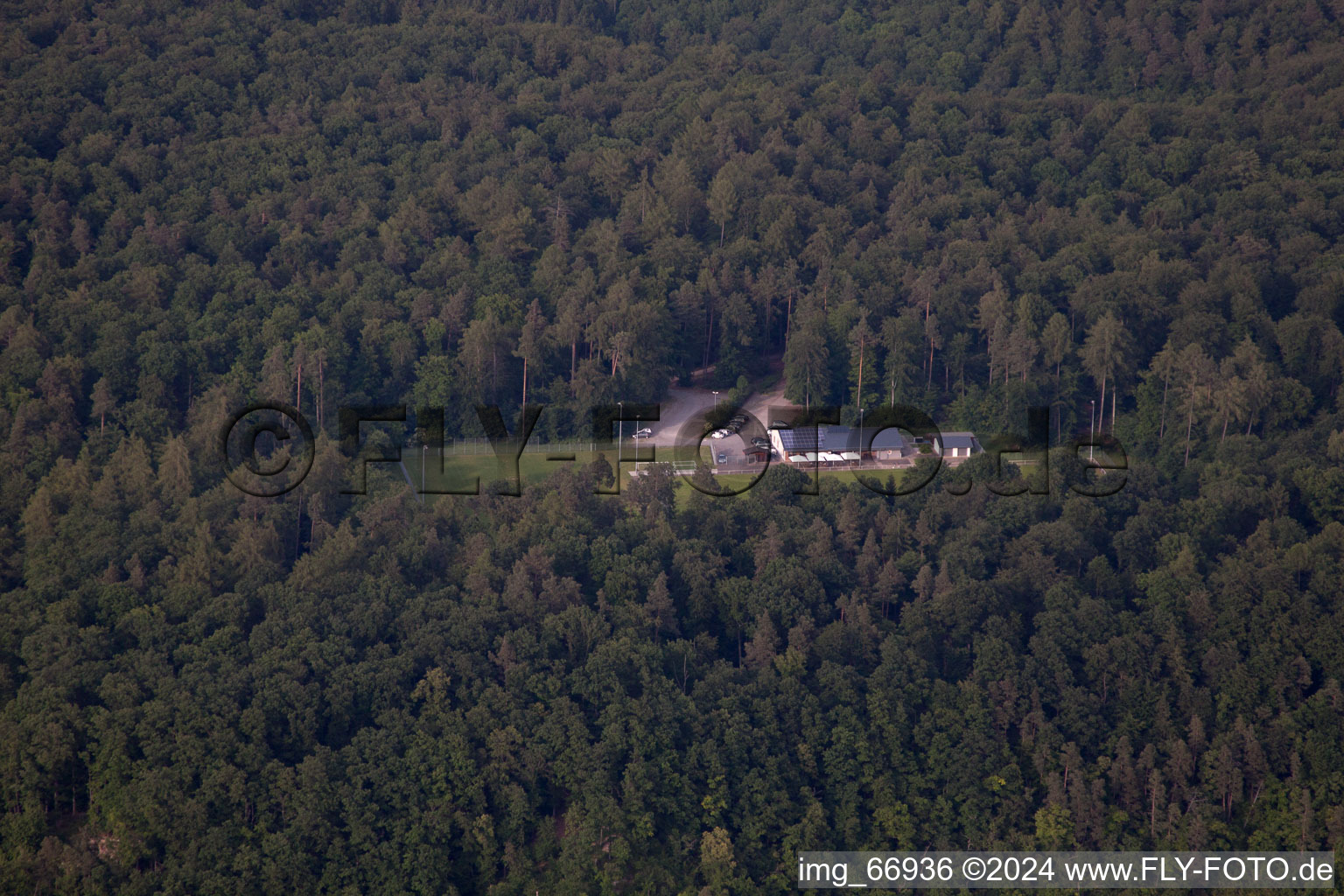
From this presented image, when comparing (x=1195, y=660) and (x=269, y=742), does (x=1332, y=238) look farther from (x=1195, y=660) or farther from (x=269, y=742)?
(x=269, y=742)

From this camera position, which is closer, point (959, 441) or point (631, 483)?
point (631, 483)

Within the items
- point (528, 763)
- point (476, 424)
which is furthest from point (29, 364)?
point (528, 763)

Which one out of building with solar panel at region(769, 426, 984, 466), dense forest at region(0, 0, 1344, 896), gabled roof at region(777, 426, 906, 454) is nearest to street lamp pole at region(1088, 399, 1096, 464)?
dense forest at region(0, 0, 1344, 896)

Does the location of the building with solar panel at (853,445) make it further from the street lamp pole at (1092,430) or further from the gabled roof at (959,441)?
the street lamp pole at (1092,430)

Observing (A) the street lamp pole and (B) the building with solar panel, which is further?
(A) the street lamp pole

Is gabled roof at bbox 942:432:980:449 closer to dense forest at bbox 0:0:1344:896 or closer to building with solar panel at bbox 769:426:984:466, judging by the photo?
building with solar panel at bbox 769:426:984:466

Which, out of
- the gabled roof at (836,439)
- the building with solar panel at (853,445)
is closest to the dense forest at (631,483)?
the building with solar panel at (853,445)

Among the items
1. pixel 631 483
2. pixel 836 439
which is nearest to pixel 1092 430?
pixel 836 439

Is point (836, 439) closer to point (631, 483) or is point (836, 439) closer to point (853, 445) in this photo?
point (853, 445)

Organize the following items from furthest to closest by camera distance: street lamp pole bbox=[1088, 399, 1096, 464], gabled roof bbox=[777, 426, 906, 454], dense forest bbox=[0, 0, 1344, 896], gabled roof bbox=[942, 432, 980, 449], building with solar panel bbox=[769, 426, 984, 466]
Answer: gabled roof bbox=[942, 432, 980, 449] → street lamp pole bbox=[1088, 399, 1096, 464] → gabled roof bbox=[777, 426, 906, 454] → building with solar panel bbox=[769, 426, 984, 466] → dense forest bbox=[0, 0, 1344, 896]
